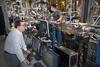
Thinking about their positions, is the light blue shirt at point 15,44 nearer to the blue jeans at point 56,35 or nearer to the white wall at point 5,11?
the blue jeans at point 56,35

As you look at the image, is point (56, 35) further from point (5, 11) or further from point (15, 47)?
point (5, 11)

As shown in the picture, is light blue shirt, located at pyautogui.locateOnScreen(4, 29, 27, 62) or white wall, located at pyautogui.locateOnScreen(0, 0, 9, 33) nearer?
light blue shirt, located at pyautogui.locateOnScreen(4, 29, 27, 62)

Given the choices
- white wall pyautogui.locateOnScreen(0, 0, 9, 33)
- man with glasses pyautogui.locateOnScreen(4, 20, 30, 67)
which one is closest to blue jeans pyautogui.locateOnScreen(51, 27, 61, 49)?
man with glasses pyautogui.locateOnScreen(4, 20, 30, 67)

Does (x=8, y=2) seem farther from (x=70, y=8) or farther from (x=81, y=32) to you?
(x=81, y=32)

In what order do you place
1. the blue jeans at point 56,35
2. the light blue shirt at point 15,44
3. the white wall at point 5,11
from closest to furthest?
1. the light blue shirt at point 15,44
2. the blue jeans at point 56,35
3. the white wall at point 5,11

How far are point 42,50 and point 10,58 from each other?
1.35 metres

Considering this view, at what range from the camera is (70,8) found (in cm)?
596

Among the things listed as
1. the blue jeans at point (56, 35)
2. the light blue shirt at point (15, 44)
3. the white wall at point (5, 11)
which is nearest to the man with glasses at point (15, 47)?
the light blue shirt at point (15, 44)

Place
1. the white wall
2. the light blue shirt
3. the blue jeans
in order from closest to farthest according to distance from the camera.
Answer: the light blue shirt
the blue jeans
the white wall

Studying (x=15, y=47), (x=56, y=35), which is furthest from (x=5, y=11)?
(x=15, y=47)

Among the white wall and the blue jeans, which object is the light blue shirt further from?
the white wall

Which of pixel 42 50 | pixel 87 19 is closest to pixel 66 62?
pixel 42 50

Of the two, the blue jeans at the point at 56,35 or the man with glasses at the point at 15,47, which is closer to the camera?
the man with glasses at the point at 15,47

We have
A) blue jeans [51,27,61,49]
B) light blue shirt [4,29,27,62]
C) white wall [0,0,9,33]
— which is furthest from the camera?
white wall [0,0,9,33]
